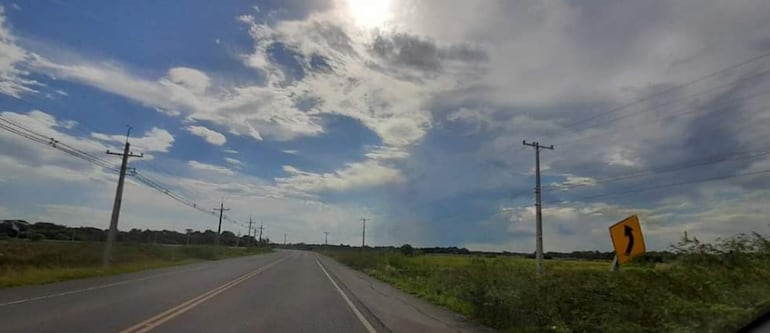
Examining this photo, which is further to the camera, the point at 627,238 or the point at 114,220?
the point at 114,220

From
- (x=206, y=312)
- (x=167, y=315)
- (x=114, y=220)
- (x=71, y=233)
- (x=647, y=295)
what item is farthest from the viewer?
(x=71, y=233)

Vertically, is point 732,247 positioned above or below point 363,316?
above

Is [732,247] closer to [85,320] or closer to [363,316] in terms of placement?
[363,316]

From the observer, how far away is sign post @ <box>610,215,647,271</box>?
31.1ft

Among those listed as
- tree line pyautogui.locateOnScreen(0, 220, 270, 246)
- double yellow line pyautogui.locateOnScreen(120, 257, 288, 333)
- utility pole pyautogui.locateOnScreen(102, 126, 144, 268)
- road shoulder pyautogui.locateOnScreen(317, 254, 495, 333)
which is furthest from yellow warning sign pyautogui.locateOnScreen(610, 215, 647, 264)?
tree line pyautogui.locateOnScreen(0, 220, 270, 246)

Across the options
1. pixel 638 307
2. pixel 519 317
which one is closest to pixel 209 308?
pixel 519 317

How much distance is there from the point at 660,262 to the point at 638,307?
94.4 inches

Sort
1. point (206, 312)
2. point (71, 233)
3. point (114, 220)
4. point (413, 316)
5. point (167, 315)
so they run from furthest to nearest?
point (71, 233) < point (114, 220) < point (413, 316) < point (206, 312) < point (167, 315)

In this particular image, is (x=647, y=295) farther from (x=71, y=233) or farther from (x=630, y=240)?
(x=71, y=233)

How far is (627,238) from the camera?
959 cm

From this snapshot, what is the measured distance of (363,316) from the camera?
43.0 ft

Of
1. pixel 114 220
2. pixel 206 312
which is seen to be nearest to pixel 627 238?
pixel 206 312

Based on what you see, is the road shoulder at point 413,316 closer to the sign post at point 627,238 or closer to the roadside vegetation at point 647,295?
the roadside vegetation at point 647,295

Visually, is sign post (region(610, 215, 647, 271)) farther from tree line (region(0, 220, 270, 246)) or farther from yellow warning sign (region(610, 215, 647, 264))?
tree line (region(0, 220, 270, 246))
